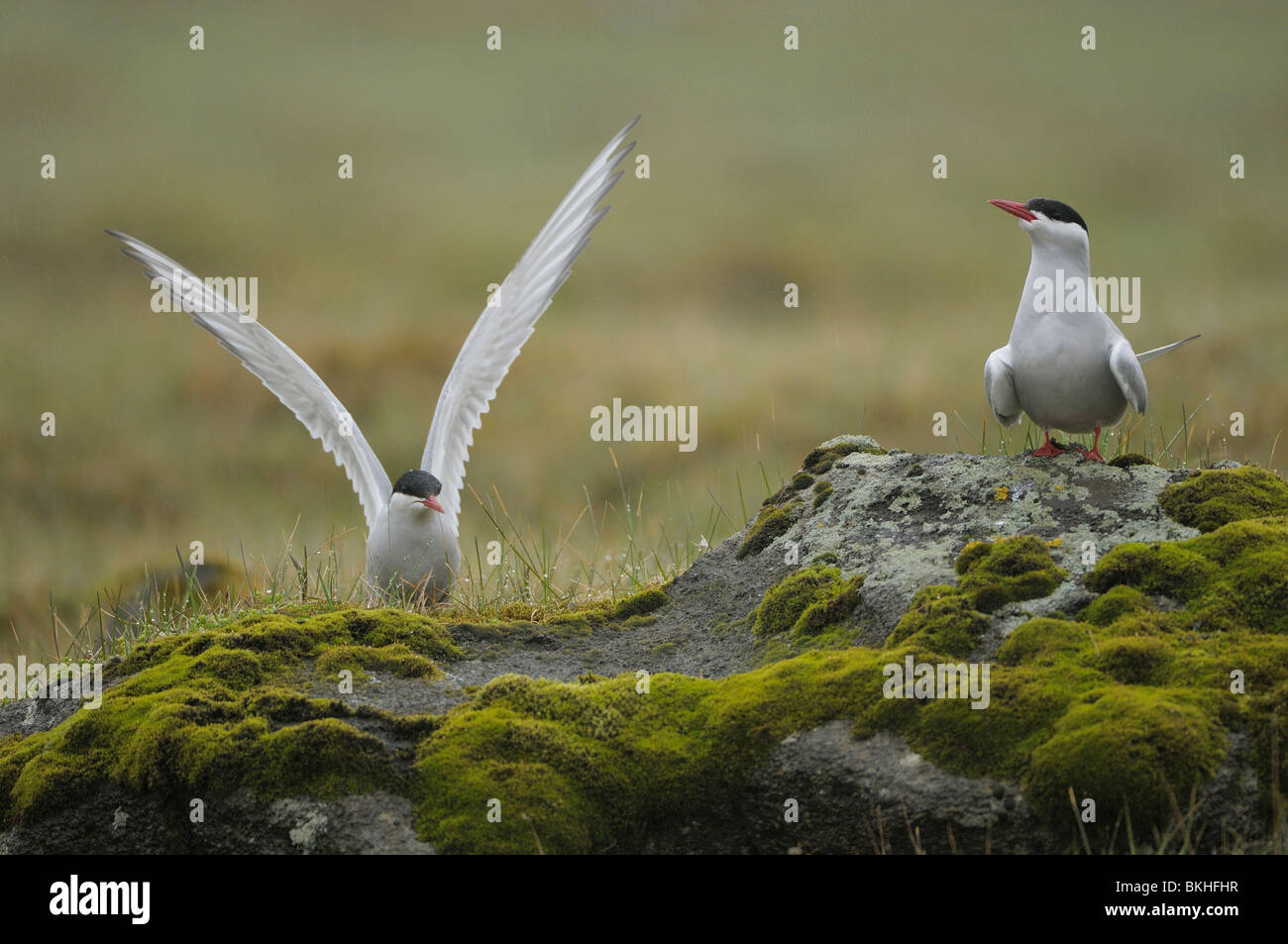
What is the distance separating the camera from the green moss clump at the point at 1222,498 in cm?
416

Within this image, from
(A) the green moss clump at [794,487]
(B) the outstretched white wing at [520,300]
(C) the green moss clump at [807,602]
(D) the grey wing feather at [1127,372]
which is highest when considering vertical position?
(B) the outstretched white wing at [520,300]

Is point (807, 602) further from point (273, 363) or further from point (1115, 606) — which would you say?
point (273, 363)

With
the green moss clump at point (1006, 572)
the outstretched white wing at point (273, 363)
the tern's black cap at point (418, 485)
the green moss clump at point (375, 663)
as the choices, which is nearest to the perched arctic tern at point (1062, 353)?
the green moss clump at point (1006, 572)

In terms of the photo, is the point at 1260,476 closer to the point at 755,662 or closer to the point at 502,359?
the point at 755,662

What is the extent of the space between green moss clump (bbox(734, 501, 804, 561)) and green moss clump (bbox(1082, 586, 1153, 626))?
153cm

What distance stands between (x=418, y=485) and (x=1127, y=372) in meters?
3.50

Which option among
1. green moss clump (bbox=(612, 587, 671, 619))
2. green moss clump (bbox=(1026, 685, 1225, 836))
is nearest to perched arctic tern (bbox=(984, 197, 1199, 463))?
green moss clump (bbox=(612, 587, 671, 619))

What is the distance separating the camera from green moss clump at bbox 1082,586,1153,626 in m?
3.71

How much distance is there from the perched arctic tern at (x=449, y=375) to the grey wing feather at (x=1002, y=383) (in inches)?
100

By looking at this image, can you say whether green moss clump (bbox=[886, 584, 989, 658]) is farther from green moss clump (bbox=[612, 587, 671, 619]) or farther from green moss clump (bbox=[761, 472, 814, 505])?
green moss clump (bbox=[761, 472, 814, 505])

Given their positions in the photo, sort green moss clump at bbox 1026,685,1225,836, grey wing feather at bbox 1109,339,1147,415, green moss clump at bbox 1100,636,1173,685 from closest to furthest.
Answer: green moss clump at bbox 1026,685,1225,836 < green moss clump at bbox 1100,636,1173,685 < grey wing feather at bbox 1109,339,1147,415

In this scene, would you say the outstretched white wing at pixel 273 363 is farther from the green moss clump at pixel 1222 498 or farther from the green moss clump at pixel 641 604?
the green moss clump at pixel 1222 498

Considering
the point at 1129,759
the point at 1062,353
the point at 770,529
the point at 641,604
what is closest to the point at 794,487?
the point at 770,529

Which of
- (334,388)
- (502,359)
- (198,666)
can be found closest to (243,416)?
(334,388)
